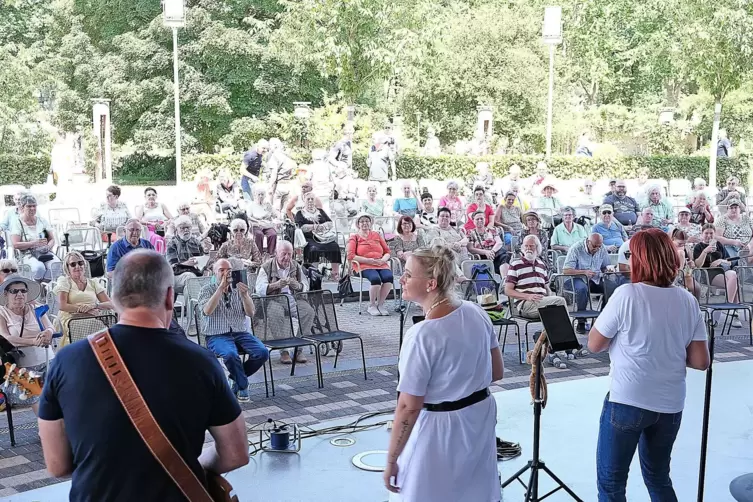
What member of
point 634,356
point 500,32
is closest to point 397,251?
point 634,356

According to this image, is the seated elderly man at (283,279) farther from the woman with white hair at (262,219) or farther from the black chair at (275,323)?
the woman with white hair at (262,219)

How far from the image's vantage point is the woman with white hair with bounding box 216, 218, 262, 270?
1007 centimetres

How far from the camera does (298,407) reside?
23.9ft

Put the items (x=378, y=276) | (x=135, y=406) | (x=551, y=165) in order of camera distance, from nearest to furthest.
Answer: (x=135, y=406)
(x=378, y=276)
(x=551, y=165)

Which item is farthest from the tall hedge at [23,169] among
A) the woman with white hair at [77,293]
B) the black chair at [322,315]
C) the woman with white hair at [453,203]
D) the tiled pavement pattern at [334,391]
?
the black chair at [322,315]

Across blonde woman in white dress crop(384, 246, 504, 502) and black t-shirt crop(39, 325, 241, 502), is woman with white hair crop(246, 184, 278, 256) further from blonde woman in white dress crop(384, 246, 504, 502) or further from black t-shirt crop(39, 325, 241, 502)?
black t-shirt crop(39, 325, 241, 502)

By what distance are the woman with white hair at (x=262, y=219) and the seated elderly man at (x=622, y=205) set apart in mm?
5149

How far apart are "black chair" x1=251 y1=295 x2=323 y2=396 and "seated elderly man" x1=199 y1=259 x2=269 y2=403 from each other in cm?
24

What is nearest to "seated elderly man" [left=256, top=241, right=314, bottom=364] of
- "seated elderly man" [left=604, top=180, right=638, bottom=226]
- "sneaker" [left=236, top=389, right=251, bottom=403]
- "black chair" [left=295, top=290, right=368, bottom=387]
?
"black chair" [left=295, top=290, right=368, bottom=387]

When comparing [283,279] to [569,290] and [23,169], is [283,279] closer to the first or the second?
[569,290]

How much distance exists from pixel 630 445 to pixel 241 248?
6.80 meters

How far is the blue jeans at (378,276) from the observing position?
35.7ft

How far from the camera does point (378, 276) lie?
1089 centimetres

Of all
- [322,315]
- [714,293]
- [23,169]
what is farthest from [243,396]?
[23,169]
